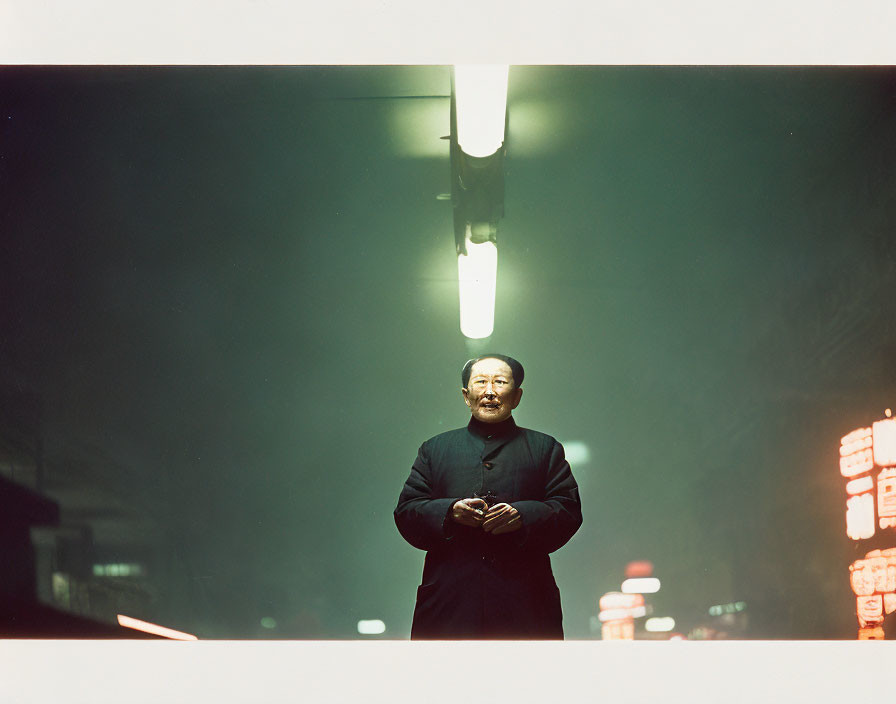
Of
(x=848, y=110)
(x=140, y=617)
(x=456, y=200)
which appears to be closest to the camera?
(x=456, y=200)

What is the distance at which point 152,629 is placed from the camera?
4922 mm

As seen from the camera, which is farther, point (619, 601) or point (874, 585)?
point (619, 601)

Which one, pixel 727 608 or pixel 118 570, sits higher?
pixel 118 570

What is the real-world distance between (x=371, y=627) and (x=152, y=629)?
1.23m

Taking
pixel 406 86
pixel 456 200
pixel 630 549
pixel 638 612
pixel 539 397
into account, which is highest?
pixel 406 86

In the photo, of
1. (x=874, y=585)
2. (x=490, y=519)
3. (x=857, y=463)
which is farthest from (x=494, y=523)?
(x=857, y=463)

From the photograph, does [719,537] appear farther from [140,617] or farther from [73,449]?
[73,449]

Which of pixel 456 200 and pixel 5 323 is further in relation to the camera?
pixel 5 323

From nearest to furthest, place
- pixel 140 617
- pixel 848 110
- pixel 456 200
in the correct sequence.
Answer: pixel 456 200, pixel 848 110, pixel 140 617

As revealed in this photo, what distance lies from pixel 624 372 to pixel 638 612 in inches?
53.6

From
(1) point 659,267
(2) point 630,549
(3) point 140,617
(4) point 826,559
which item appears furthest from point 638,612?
(3) point 140,617

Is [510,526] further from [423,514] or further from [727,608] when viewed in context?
[727,608]

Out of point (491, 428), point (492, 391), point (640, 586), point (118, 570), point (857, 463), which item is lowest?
point (640, 586)

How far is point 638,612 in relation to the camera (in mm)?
4816
